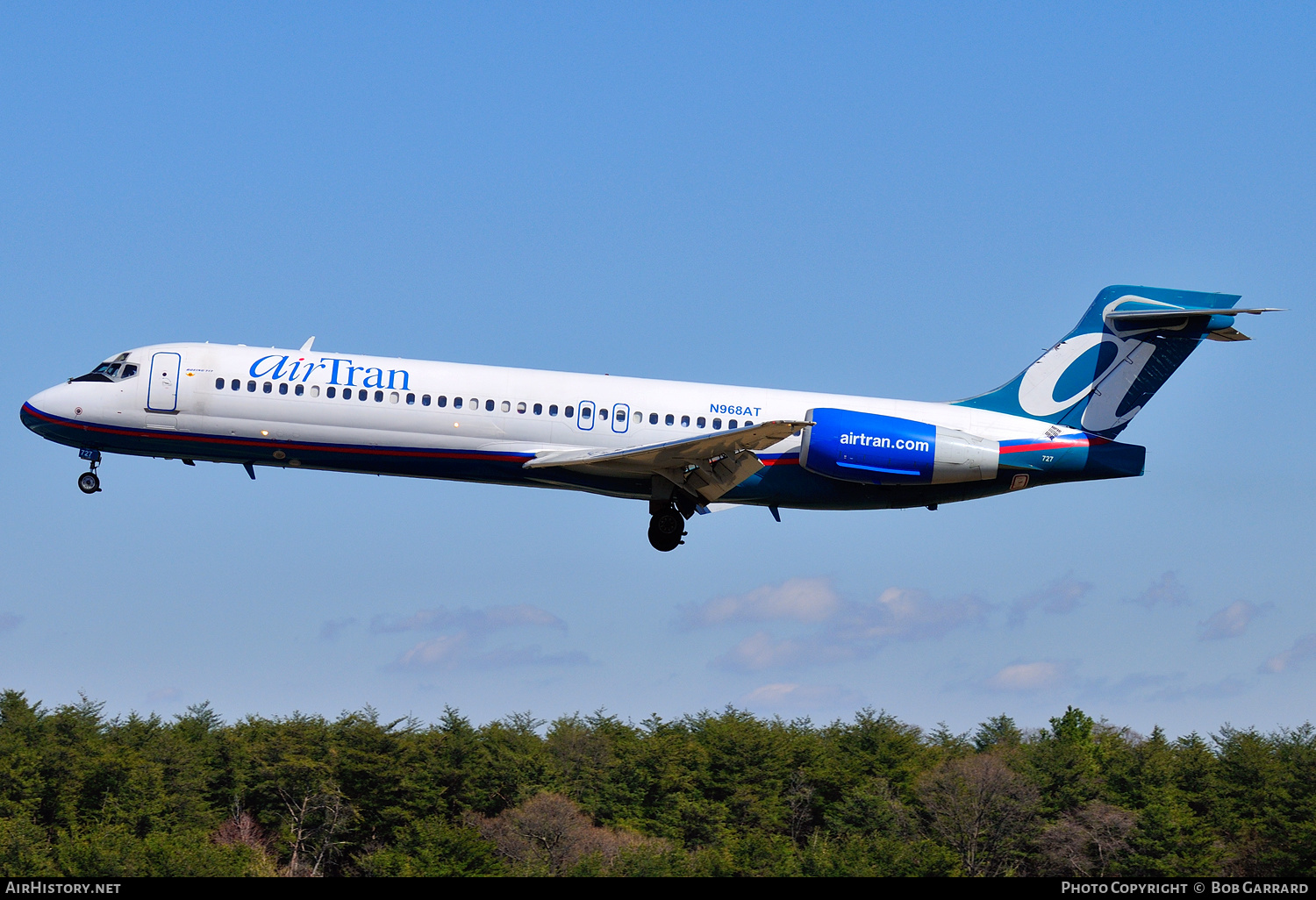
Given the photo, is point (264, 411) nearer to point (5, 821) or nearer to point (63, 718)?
point (5, 821)

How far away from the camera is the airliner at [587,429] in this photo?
28172 mm

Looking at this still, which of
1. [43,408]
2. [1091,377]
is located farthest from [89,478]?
[1091,377]

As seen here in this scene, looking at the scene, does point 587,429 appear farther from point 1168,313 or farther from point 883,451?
point 1168,313

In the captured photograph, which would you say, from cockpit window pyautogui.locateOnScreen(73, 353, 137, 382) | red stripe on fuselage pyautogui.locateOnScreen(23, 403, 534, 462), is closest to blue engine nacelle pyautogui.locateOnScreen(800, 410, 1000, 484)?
red stripe on fuselage pyautogui.locateOnScreen(23, 403, 534, 462)

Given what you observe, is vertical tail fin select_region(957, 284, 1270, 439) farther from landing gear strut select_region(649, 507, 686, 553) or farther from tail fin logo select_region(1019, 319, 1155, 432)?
landing gear strut select_region(649, 507, 686, 553)

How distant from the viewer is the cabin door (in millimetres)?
28703

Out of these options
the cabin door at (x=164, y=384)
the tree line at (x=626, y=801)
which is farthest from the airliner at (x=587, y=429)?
the tree line at (x=626, y=801)

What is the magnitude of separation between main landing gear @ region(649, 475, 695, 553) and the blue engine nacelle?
2875mm

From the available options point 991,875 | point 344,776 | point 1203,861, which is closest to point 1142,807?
point 1203,861

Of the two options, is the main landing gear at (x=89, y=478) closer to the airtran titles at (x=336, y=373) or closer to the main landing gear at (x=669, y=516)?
the airtran titles at (x=336, y=373)

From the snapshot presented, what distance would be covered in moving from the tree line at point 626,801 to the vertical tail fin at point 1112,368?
526 inches

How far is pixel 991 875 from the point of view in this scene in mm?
40188

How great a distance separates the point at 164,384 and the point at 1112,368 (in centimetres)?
2032
